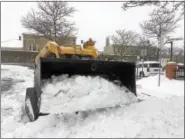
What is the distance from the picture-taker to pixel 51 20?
28984mm

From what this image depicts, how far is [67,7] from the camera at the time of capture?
29781 millimetres

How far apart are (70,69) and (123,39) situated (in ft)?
114

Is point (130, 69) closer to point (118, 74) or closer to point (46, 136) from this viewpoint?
point (118, 74)

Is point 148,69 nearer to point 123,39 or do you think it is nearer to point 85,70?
point 123,39

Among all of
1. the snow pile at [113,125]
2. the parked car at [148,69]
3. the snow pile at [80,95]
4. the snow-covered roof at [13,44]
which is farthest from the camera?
the snow-covered roof at [13,44]

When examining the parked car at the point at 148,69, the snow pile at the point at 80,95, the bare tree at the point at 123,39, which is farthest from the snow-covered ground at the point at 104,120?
the bare tree at the point at 123,39

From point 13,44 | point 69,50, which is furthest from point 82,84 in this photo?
point 13,44

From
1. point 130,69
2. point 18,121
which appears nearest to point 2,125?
point 18,121

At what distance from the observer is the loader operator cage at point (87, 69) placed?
19.9ft

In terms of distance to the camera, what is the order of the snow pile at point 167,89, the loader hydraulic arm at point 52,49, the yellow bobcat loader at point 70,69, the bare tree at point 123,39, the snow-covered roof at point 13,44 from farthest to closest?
the snow-covered roof at point 13,44
the bare tree at point 123,39
the snow pile at point 167,89
the loader hydraulic arm at point 52,49
the yellow bobcat loader at point 70,69

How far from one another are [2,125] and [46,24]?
23663 millimetres

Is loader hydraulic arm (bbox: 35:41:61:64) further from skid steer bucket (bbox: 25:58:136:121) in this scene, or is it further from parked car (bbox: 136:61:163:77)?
parked car (bbox: 136:61:163:77)

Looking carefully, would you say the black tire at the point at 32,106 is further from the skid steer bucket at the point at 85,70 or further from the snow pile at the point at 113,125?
the snow pile at the point at 113,125

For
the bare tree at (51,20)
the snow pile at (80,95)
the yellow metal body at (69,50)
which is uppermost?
the bare tree at (51,20)
